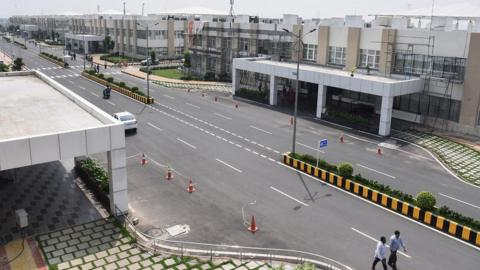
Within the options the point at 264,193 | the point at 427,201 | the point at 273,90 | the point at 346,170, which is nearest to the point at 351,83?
the point at 273,90

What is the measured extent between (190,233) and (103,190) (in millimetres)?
6142

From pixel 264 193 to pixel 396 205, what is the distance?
752 cm

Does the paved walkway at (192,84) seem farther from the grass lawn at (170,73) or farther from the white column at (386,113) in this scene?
the white column at (386,113)

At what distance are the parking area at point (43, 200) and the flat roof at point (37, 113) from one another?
4.36 meters

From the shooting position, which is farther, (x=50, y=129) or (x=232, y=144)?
(x=232, y=144)

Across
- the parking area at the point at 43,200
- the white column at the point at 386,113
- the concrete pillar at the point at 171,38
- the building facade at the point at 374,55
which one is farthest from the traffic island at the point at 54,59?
the white column at the point at 386,113

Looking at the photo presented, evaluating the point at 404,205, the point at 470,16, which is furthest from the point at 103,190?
the point at 470,16

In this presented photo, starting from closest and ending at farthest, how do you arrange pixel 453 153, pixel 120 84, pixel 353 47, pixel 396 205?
pixel 396 205 < pixel 453 153 < pixel 353 47 < pixel 120 84

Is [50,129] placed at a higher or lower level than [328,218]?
higher

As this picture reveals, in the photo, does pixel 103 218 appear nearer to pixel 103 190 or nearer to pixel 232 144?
pixel 103 190

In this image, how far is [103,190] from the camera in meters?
24.7

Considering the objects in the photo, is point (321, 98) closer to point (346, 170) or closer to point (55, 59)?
point (346, 170)

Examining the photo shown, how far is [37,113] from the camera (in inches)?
1012

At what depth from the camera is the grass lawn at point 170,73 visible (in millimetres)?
77312
